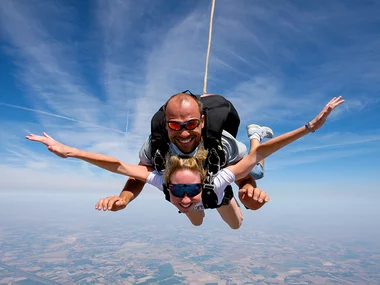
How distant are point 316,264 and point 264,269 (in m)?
44.6

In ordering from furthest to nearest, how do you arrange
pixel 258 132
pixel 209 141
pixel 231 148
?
pixel 258 132 → pixel 231 148 → pixel 209 141

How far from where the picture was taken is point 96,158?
3691 millimetres

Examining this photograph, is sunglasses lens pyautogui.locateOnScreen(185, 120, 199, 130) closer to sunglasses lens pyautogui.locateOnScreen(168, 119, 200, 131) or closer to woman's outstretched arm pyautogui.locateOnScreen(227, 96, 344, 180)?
sunglasses lens pyautogui.locateOnScreen(168, 119, 200, 131)

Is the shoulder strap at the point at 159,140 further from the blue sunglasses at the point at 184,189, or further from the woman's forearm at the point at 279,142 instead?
the woman's forearm at the point at 279,142

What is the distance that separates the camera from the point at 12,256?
606 feet

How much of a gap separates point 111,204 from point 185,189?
3.26ft

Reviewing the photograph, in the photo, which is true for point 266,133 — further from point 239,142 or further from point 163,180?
point 163,180

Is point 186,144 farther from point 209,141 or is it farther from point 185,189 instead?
point 185,189

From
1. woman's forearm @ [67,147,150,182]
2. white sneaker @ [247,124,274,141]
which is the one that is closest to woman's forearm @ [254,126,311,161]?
white sneaker @ [247,124,274,141]

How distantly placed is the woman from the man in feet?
0.62

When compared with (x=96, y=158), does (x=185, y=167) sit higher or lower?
lower

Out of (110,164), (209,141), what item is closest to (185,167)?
(209,141)

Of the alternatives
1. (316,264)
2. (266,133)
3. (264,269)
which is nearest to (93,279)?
(264,269)

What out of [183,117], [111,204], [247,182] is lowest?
[111,204]
